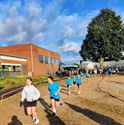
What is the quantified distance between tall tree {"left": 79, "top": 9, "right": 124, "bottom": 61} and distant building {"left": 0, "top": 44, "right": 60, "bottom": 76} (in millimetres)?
13587

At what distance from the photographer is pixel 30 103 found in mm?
12297

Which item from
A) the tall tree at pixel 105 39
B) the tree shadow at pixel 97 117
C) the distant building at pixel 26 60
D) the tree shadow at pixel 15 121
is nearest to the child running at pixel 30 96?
the tree shadow at pixel 15 121

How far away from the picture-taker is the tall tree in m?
75.2

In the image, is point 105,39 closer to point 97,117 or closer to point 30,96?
point 97,117

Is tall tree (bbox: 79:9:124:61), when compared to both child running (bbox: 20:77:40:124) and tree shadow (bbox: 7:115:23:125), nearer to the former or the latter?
tree shadow (bbox: 7:115:23:125)

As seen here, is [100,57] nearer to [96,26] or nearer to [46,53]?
[96,26]

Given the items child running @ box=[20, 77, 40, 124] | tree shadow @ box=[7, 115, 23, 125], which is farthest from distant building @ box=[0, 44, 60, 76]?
child running @ box=[20, 77, 40, 124]

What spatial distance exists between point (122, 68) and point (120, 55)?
15006 millimetres

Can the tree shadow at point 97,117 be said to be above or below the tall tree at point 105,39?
below

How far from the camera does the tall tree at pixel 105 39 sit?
7519cm

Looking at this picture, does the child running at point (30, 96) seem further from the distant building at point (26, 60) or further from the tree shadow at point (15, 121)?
the distant building at point (26, 60)

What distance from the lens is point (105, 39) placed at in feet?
245

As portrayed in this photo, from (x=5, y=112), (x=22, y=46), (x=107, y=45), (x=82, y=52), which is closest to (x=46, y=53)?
(x=22, y=46)

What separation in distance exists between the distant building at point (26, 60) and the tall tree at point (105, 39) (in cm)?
1359
